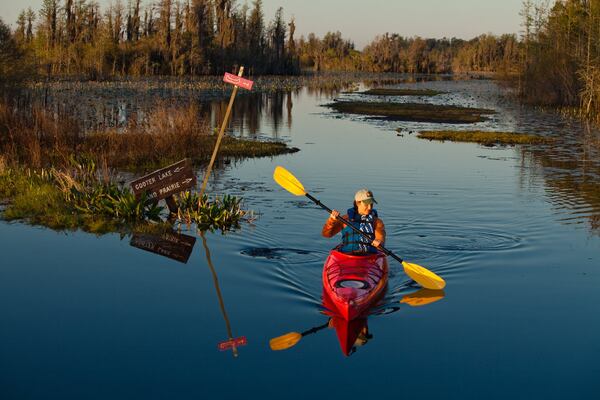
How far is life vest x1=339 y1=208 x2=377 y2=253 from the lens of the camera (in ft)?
38.9

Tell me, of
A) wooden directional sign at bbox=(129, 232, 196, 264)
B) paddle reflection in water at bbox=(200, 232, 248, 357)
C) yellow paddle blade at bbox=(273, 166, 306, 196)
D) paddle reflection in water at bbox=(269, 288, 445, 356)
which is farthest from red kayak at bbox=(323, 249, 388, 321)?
wooden directional sign at bbox=(129, 232, 196, 264)

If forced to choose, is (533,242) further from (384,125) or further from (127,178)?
(384,125)

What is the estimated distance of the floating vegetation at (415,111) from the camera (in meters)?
47.1

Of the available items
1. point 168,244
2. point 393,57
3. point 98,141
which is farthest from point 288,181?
point 393,57

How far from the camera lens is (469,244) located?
14.7m

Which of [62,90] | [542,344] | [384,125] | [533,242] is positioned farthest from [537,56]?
[542,344]

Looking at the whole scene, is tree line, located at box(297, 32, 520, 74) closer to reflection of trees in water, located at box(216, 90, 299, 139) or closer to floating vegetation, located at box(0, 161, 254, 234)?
reflection of trees in water, located at box(216, 90, 299, 139)

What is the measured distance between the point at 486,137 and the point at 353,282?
26477mm

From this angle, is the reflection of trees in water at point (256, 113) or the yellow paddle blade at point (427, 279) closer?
the yellow paddle blade at point (427, 279)

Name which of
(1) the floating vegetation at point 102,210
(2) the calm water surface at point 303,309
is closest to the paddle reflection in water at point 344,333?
(2) the calm water surface at point 303,309

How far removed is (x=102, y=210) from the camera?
1583 centimetres

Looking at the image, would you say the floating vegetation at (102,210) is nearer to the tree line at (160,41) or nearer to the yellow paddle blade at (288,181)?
the yellow paddle blade at (288,181)

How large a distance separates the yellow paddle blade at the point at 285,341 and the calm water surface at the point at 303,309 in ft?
0.29

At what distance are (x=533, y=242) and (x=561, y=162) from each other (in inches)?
532
